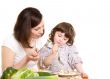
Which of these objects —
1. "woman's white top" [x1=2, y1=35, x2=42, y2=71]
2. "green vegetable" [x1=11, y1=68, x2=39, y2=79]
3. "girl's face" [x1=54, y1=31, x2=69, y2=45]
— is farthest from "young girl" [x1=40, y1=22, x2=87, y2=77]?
"green vegetable" [x1=11, y1=68, x2=39, y2=79]

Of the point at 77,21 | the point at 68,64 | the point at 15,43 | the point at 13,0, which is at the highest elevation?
the point at 13,0

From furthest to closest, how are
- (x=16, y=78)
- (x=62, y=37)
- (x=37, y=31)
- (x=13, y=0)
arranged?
(x=13, y=0) → (x=62, y=37) → (x=37, y=31) → (x=16, y=78)

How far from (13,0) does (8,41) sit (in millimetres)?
785

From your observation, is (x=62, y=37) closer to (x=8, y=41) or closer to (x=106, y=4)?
(x=8, y=41)

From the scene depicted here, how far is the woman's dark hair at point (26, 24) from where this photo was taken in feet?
5.57

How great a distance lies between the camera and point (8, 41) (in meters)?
1.77

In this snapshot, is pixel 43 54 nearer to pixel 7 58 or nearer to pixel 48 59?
pixel 48 59

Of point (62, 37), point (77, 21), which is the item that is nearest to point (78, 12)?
point (77, 21)

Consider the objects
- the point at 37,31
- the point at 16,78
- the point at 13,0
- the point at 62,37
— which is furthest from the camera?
the point at 13,0

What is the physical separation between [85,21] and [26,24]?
3.03ft

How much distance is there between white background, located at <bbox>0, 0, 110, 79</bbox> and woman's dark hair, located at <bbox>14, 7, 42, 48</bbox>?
Answer: 72 cm

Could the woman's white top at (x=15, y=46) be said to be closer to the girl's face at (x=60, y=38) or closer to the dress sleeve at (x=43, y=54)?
the dress sleeve at (x=43, y=54)

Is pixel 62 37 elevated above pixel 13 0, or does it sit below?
below

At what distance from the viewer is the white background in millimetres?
2465
